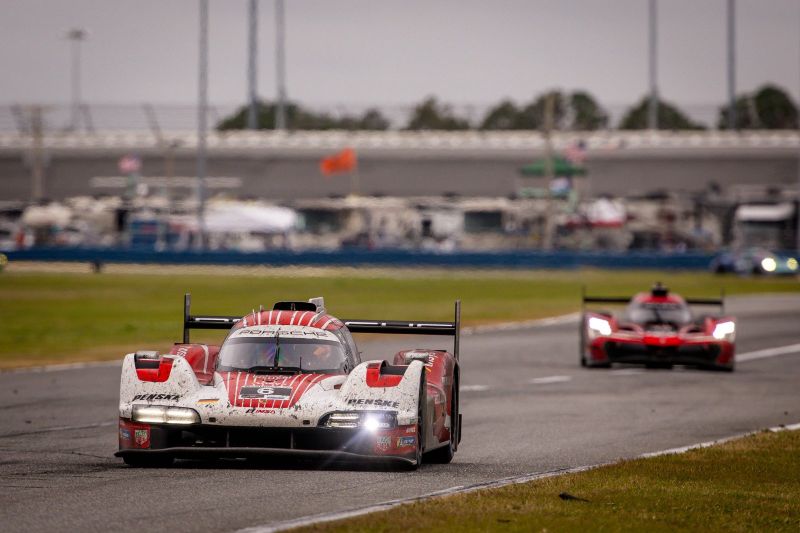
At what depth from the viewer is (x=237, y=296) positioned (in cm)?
4716

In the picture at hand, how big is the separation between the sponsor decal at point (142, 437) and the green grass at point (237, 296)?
14020mm

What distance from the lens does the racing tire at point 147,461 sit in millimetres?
11420

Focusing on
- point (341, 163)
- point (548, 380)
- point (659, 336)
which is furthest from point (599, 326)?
point (341, 163)

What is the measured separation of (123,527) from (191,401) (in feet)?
9.15

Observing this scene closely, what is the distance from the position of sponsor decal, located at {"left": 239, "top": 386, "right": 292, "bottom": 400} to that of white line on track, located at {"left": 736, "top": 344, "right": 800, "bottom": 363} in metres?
16.5

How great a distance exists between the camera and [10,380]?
21328mm

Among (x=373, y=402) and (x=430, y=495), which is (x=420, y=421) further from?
(x=430, y=495)

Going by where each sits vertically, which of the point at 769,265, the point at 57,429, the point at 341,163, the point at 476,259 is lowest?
the point at 57,429

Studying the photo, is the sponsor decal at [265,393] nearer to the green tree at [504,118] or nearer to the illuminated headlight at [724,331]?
the illuminated headlight at [724,331]

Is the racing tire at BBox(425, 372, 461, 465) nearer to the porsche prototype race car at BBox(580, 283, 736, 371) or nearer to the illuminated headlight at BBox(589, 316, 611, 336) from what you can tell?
the porsche prototype race car at BBox(580, 283, 736, 371)

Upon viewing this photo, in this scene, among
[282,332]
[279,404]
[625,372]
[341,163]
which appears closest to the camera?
[279,404]

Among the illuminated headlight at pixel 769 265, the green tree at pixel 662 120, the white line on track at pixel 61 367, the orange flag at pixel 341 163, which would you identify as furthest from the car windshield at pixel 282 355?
the green tree at pixel 662 120

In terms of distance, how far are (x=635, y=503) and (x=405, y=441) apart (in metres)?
2.13

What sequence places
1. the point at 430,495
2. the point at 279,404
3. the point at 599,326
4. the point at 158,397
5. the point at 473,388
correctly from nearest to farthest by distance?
the point at 430,495, the point at 279,404, the point at 158,397, the point at 473,388, the point at 599,326
